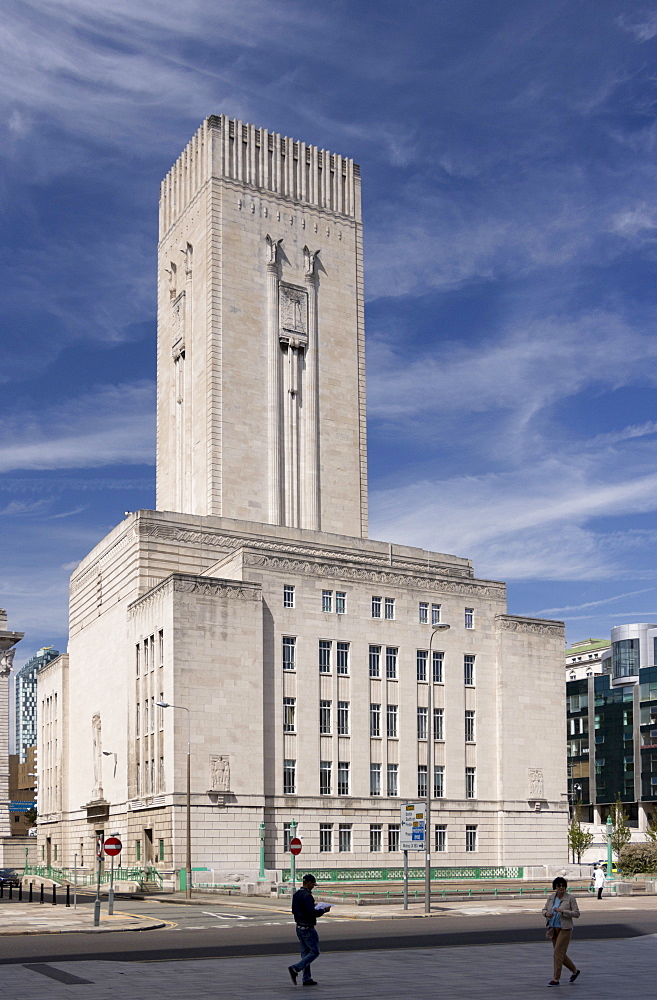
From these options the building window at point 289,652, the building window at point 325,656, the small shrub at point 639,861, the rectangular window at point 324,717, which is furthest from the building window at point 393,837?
the small shrub at point 639,861

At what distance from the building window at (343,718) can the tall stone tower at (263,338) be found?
1611cm

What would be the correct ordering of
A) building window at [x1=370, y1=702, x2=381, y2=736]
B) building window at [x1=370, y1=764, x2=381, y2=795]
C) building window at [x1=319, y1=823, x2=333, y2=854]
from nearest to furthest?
building window at [x1=319, y1=823, x2=333, y2=854] → building window at [x1=370, y1=764, x2=381, y2=795] → building window at [x1=370, y1=702, x2=381, y2=736]

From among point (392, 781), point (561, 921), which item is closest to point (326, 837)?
point (392, 781)

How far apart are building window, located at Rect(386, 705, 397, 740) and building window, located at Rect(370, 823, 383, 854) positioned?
19.1ft

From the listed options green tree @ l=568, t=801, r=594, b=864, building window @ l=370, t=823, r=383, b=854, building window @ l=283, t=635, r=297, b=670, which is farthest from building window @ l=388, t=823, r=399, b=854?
green tree @ l=568, t=801, r=594, b=864

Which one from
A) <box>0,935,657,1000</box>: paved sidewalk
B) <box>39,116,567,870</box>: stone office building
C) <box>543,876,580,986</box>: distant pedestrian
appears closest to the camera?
<box>0,935,657,1000</box>: paved sidewalk

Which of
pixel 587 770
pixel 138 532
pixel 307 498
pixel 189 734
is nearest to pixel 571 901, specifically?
pixel 189 734

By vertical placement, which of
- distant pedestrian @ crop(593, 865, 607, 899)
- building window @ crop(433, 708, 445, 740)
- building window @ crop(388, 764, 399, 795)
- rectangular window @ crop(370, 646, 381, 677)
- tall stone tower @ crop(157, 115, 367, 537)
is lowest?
distant pedestrian @ crop(593, 865, 607, 899)

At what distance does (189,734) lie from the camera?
234 feet

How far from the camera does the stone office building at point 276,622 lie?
73.9 metres

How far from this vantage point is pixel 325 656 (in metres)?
79.0

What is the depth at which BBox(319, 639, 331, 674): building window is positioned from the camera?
258 ft

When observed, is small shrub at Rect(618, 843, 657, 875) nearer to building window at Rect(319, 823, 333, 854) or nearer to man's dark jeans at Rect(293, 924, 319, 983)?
building window at Rect(319, 823, 333, 854)

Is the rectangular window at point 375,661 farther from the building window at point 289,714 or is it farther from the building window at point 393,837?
the building window at point 393,837
